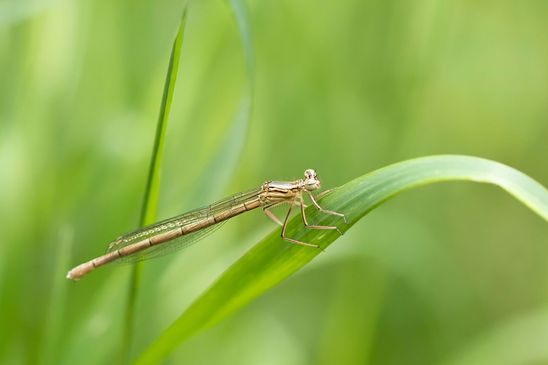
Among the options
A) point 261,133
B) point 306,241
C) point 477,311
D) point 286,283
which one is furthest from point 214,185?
point 477,311

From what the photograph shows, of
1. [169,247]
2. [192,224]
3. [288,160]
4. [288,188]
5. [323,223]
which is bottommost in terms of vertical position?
[323,223]

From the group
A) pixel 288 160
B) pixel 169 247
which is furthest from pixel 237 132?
pixel 288 160

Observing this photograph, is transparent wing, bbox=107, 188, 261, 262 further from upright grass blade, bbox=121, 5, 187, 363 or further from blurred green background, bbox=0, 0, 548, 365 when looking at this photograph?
upright grass blade, bbox=121, 5, 187, 363

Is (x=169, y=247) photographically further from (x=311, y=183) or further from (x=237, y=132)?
(x=311, y=183)

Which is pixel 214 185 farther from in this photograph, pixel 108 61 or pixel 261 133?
pixel 108 61

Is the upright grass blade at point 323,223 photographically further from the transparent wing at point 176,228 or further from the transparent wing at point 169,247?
the transparent wing at point 176,228

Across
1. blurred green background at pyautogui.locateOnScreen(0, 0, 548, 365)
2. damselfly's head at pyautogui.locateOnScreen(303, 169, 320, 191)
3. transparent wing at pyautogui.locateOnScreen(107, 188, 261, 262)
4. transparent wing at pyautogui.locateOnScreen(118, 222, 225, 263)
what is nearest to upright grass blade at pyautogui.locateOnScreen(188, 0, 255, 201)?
blurred green background at pyautogui.locateOnScreen(0, 0, 548, 365)
